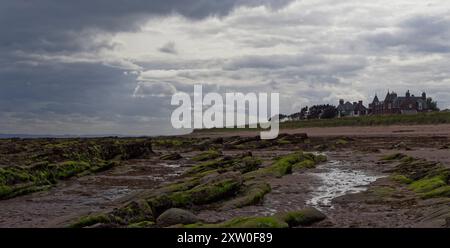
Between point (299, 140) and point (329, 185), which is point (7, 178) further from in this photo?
point (299, 140)

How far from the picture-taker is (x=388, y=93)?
348 ft

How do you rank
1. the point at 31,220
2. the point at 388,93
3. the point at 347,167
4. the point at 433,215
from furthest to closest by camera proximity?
the point at 388,93, the point at 347,167, the point at 31,220, the point at 433,215

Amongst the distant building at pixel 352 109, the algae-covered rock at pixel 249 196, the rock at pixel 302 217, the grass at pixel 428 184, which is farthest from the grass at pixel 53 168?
the distant building at pixel 352 109

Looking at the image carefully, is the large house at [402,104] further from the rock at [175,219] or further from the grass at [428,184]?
the rock at [175,219]

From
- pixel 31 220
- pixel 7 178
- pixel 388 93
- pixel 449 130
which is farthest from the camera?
pixel 388 93

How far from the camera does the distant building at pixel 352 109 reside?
114 meters

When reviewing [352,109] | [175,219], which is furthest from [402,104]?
[175,219]

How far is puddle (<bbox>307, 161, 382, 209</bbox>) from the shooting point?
13227 millimetres

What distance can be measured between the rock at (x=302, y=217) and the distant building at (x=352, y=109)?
349 feet

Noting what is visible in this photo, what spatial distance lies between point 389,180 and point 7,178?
43.6 ft

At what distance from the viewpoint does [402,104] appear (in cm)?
9969

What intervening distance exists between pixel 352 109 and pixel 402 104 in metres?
16.2
